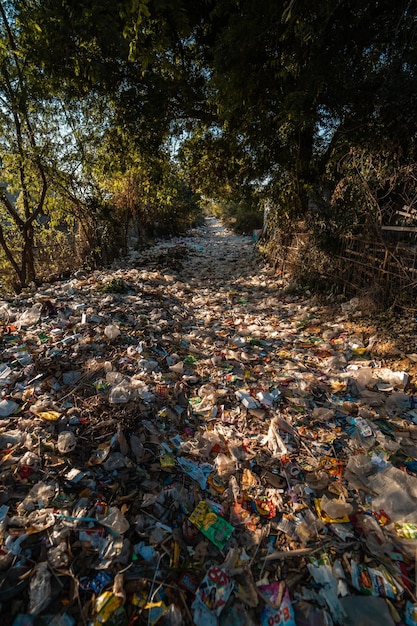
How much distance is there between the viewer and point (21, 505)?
60.7 inches

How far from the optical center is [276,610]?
1264mm

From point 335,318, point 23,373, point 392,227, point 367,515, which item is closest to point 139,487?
point 367,515

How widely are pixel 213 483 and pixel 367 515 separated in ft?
2.80

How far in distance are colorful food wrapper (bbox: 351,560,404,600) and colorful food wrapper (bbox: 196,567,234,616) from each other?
1.85ft

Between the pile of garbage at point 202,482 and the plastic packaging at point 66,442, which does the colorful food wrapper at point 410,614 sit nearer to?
the pile of garbage at point 202,482

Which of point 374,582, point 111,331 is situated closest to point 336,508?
point 374,582

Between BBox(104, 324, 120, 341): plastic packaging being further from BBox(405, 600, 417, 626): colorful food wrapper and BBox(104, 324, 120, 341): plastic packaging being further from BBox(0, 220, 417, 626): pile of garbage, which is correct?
BBox(405, 600, 417, 626): colorful food wrapper

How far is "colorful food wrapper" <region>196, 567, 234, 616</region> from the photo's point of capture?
4.16 ft

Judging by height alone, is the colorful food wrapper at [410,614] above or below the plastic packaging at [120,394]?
below

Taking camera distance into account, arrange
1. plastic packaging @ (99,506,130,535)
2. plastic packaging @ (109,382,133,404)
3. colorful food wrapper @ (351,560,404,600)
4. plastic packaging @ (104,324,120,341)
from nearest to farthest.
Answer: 1. colorful food wrapper @ (351,560,404,600)
2. plastic packaging @ (99,506,130,535)
3. plastic packaging @ (109,382,133,404)
4. plastic packaging @ (104,324,120,341)

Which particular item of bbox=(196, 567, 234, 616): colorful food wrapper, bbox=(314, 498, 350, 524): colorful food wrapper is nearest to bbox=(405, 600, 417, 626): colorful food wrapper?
bbox=(314, 498, 350, 524): colorful food wrapper

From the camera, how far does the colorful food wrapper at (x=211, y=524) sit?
1.52m

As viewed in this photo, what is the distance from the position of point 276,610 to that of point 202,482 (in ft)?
2.28

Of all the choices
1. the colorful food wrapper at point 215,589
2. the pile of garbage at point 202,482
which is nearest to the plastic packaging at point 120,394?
the pile of garbage at point 202,482
